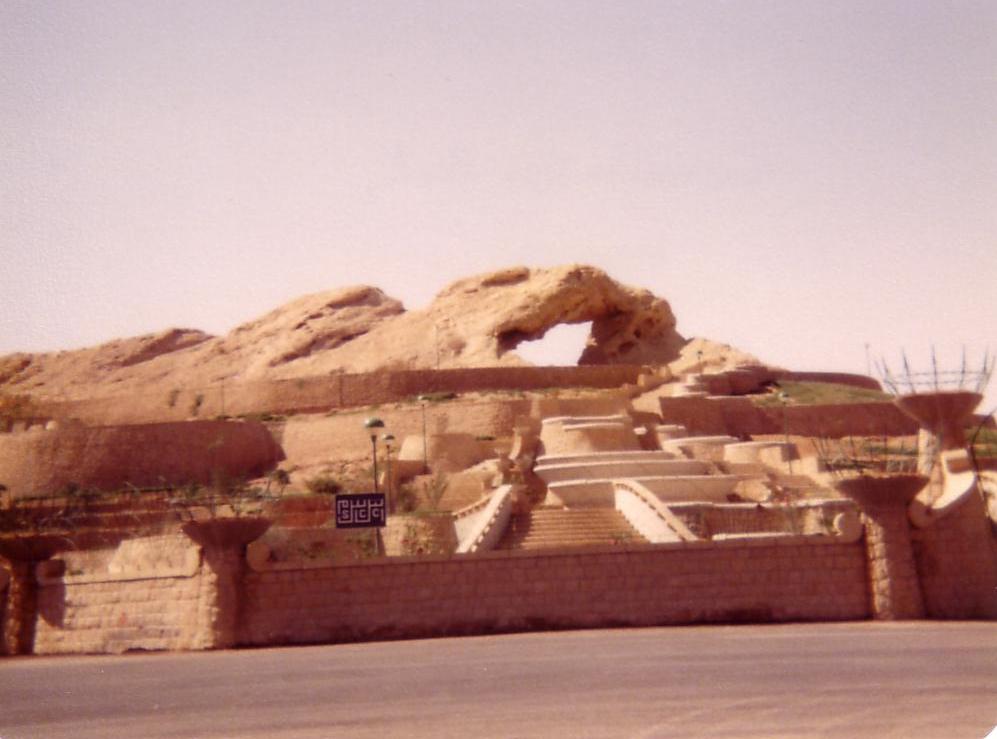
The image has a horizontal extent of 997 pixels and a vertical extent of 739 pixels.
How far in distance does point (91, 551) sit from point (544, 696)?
20.9 meters

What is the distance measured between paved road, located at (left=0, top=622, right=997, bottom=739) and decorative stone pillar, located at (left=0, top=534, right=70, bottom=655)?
381 cm

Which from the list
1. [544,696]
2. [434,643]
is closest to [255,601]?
[434,643]

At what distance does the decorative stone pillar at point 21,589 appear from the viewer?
19.0 m

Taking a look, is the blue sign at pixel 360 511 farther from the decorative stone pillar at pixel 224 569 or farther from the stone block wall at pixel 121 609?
the decorative stone pillar at pixel 224 569

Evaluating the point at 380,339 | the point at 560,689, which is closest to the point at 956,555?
the point at 560,689

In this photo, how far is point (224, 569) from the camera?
16266 millimetres

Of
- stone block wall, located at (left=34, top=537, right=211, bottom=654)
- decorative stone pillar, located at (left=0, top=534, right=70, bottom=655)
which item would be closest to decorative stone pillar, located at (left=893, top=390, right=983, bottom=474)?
stone block wall, located at (left=34, top=537, right=211, bottom=654)

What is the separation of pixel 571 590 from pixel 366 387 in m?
30.6

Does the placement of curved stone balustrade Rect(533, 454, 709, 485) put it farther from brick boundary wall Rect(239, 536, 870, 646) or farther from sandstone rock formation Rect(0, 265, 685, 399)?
sandstone rock formation Rect(0, 265, 685, 399)

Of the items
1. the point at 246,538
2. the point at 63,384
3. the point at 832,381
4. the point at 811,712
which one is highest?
the point at 63,384

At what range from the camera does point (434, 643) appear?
51.3 ft

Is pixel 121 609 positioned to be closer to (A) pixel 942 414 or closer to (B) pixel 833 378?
(A) pixel 942 414

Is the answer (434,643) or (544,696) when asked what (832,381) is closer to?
(434,643)

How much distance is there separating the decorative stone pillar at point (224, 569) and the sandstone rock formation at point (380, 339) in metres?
38.0
